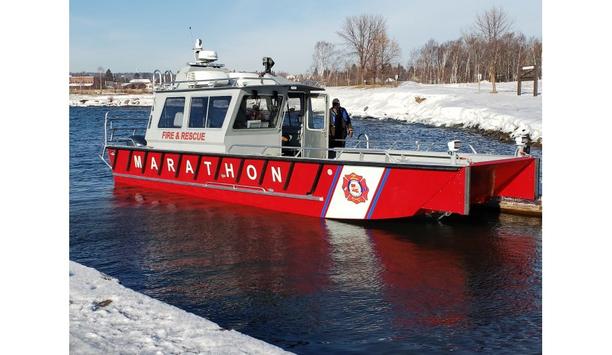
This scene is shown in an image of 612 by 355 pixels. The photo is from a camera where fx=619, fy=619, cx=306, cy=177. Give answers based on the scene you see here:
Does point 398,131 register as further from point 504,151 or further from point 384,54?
point 384,54

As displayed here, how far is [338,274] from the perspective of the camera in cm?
780

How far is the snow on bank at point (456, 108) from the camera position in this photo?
27244 mm

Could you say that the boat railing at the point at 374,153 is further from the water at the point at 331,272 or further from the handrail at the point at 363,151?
the water at the point at 331,272

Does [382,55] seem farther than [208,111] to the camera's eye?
Yes

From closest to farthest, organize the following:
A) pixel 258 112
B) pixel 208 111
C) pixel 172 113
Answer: pixel 258 112, pixel 208 111, pixel 172 113

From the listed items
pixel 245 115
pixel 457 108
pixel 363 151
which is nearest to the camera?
pixel 363 151

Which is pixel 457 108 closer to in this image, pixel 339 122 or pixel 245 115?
pixel 339 122

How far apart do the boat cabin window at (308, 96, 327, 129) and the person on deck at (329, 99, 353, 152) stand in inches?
7.8

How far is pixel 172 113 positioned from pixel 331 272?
23.6 feet

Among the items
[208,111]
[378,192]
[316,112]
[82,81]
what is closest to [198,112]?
[208,111]

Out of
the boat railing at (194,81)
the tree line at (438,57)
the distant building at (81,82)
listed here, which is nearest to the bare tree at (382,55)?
the tree line at (438,57)

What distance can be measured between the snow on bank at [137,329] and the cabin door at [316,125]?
282 inches

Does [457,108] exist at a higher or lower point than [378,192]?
higher

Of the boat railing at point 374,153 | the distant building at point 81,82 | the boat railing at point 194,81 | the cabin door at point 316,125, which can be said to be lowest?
the boat railing at point 374,153
